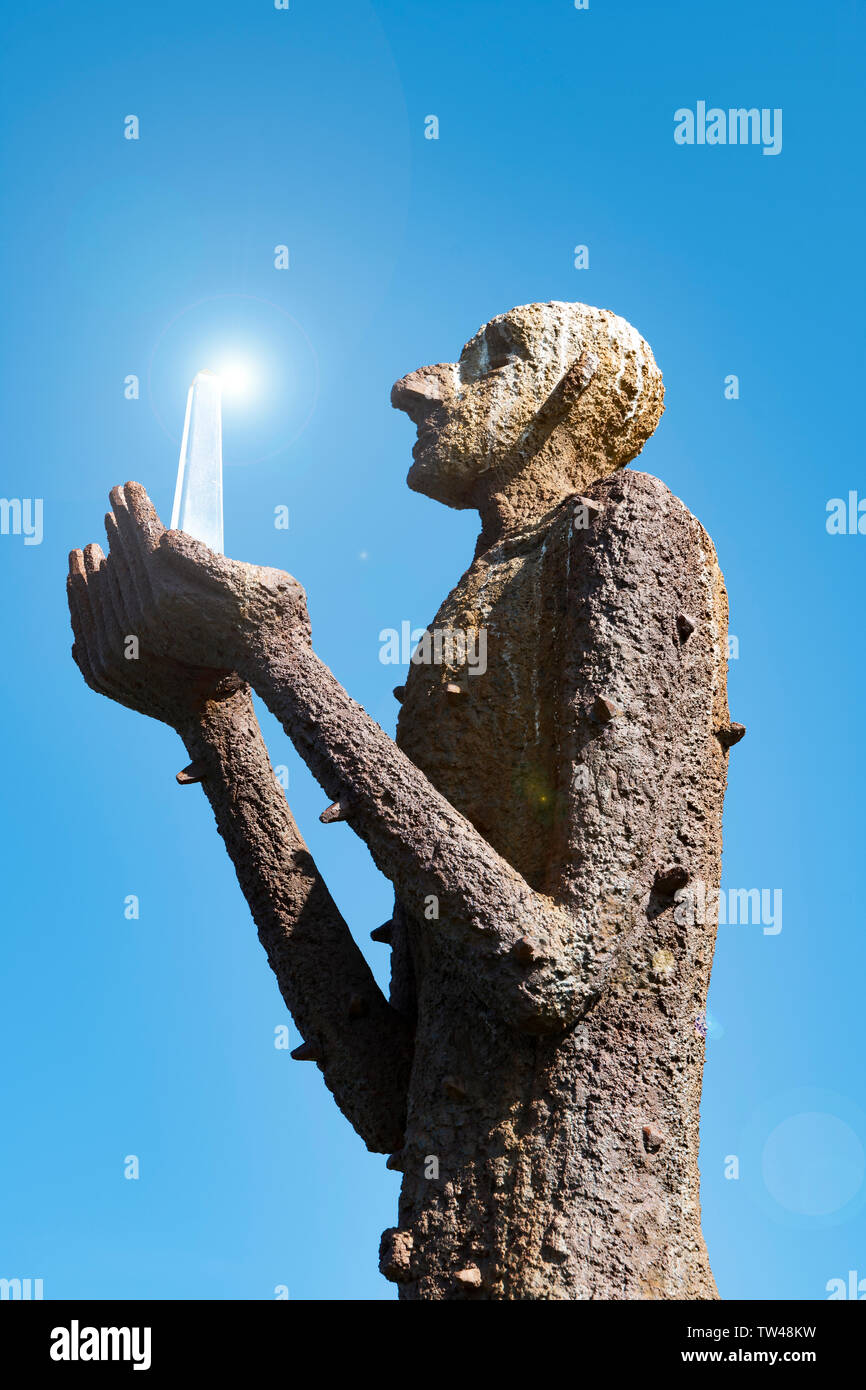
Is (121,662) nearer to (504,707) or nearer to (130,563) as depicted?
(130,563)

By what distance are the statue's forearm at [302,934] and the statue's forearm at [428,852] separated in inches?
22.0

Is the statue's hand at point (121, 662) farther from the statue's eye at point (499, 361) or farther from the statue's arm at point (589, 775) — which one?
the statue's eye at point (499, 361)

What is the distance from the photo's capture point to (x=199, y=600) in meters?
4.91

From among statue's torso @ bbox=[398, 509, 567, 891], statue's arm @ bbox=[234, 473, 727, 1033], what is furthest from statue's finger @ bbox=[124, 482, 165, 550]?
statue's torso @ bbox=[398, 509, 567, 891]

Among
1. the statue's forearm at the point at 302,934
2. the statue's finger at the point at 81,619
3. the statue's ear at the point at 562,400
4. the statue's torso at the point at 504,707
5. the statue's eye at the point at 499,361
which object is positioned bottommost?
the statue's forearm at the point at 302,934

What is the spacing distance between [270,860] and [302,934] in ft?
0.97

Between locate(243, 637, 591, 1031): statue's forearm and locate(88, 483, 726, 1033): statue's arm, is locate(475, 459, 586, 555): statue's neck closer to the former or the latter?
locate(88, 483, 726, 1033): statue's arm

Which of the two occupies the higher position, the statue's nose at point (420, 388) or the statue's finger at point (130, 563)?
the statue's nose at point (420, 388)

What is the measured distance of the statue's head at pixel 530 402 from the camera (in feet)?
19.5

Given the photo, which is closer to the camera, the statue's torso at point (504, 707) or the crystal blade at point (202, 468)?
the crystal blade at point (202, 468)

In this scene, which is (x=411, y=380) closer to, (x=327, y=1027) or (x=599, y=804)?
(x=599, y=804)

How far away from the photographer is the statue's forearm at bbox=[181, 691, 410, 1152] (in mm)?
5184

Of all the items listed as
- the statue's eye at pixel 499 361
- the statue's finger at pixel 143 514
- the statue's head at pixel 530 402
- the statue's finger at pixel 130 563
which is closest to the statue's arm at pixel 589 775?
the statue's finger at pixel 130 563

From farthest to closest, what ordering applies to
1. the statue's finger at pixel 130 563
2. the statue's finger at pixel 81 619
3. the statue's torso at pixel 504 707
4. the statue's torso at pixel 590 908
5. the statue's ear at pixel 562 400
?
1. the statue's ear at pixel 562 400
2. the statue's finger at pixel 81 619
3. the statue's torso at pixel 504 707
4. the statue's finger at pixel 130 563
5. the statue's torso at pixel 590 908
